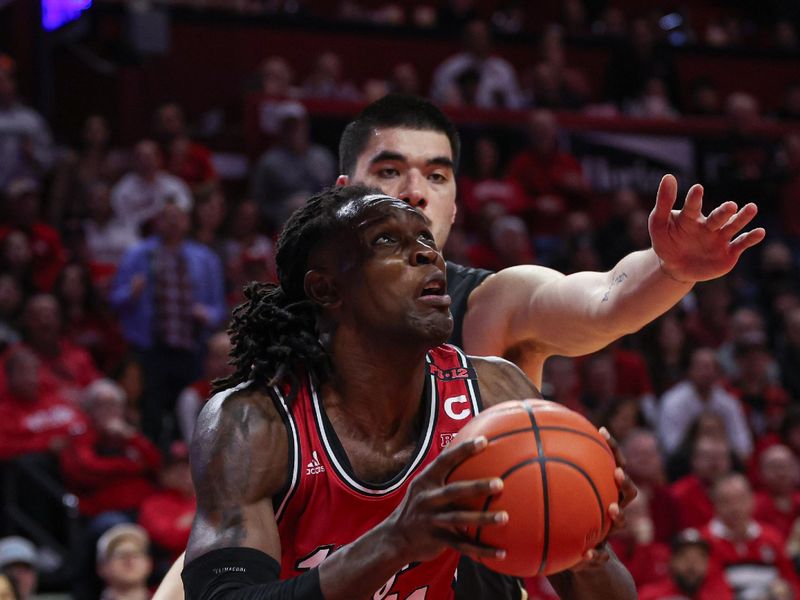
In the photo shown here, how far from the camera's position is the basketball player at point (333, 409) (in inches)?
123

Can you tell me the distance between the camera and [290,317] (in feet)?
11.5

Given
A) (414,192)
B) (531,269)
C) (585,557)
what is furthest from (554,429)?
(414,192)

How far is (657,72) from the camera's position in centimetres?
1455

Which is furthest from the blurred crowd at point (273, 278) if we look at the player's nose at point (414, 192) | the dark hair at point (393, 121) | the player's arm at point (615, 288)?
the player's arm at point (615, 288)

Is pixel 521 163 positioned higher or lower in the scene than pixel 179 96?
lower

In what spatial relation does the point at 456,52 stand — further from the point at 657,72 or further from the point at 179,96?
the point at 179,96

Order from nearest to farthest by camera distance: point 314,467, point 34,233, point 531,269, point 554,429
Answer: point 554,429, point 314,467, point 531,269, point 34,233

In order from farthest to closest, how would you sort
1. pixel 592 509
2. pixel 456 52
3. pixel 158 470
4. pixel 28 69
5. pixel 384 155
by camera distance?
pixel 456 52, pixel 28 69, pixel 158 470, pixel 384 155, pixel 592 509

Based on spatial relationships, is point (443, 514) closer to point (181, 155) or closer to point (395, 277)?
point (395, 277)

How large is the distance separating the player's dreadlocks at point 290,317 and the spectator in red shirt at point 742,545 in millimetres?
5884

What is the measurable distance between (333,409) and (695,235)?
1.14 m

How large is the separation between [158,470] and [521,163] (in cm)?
530

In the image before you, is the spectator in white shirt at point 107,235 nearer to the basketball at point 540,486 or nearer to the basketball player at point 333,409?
the basketball player at point 333,409

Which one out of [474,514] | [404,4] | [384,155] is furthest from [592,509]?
[404,4]
